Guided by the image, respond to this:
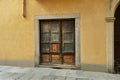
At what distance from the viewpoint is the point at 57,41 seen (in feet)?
31.1

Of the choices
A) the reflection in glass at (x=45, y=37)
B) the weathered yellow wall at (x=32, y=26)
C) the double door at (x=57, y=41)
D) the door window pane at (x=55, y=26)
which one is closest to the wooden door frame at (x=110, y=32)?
the weathered yellow wall at (x=32, y=26)

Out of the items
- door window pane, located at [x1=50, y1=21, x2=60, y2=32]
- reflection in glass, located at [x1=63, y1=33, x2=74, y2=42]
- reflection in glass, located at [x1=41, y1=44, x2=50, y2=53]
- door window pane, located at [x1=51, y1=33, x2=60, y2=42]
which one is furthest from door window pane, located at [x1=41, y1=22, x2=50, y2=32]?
reflection in glass, located at [x1=63, y1=33, x2=74, y2=42]

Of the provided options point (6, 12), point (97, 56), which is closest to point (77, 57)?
point (97, 56)

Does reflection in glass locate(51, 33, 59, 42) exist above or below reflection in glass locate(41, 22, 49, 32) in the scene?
below

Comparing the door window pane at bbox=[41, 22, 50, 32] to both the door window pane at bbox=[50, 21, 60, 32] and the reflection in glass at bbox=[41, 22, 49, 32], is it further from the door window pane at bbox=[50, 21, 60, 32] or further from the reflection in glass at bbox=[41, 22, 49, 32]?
the door window pane at bbox=[50, 21, 60, 32]

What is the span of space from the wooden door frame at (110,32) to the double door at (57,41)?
60.0 inches

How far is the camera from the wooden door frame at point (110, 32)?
8633mm

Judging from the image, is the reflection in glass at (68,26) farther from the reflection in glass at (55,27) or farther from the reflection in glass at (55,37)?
the reflection in glass at (55,37)

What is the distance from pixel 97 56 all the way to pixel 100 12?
5.97 ft

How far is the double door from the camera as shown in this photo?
938 centimetres

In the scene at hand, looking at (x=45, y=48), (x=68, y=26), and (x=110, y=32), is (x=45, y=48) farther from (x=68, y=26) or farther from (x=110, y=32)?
(x=110, y=32)

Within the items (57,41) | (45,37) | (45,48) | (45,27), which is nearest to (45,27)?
(45,27)

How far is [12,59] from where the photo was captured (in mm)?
9773

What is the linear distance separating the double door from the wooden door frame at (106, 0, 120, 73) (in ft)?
5.00
